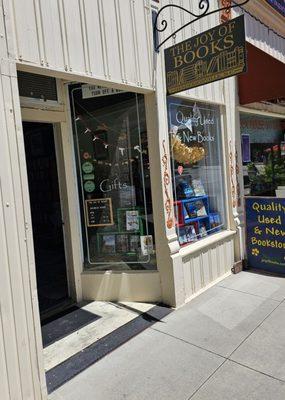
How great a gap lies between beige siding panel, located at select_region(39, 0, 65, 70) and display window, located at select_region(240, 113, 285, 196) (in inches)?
156

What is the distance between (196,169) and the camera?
5551mm

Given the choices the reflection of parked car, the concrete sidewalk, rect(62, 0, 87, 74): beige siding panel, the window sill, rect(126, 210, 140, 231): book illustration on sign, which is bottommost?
the concrete sidewalk

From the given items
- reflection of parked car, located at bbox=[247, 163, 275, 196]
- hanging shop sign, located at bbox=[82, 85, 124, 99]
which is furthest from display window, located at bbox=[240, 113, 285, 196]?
hanging shop sign, located at bbox=[82, 85, 124, 99]

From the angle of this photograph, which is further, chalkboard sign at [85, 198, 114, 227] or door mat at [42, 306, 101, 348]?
chalkboard sign at [85, 198, 114, 227]

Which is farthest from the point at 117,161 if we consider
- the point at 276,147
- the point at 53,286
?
the point at 276,147

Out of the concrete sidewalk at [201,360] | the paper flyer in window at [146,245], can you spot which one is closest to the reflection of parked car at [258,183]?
the concrete sidewalk at [201,360]

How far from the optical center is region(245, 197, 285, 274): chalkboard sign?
220 inches

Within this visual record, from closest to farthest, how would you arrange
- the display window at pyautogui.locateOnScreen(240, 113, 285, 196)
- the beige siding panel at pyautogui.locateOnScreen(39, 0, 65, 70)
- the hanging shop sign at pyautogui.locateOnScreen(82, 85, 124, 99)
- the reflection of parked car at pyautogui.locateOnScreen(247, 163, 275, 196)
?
the beige siding panel at pyautogui.locateOnScreen(39, 0, 65, 70) → the hanging shop sign at pyautogui.locateOnScreen(82, 85, 124, 99) → the display window at pyautogui.locateOnScreen(240, 113, 285, 196) → the reflection of parked car at pyautogui.locateOnScreen(247, 163, 275, 196)

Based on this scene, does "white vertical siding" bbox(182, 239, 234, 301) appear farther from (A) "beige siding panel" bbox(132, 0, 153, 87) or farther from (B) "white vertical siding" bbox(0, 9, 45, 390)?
(B) "white vertical siding" bbox(0, 9, 45, 390)

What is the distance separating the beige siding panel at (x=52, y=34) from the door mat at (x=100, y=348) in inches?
107

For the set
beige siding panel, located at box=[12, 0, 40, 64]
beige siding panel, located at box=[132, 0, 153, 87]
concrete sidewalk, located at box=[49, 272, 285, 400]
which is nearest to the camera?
beige siding panel, located at box=[12, 0, 40, 64]

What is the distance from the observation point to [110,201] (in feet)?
16.2

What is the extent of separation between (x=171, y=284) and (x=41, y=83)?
2.86 m

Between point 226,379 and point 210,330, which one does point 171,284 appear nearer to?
point 210,330
